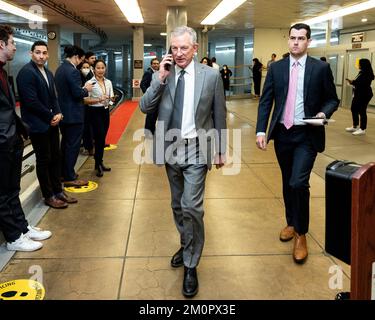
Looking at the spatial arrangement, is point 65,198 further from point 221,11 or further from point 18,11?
point 18,11

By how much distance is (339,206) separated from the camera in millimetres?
1630

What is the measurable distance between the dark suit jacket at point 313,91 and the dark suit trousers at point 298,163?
0.21 ft

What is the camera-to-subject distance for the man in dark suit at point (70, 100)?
4547mm

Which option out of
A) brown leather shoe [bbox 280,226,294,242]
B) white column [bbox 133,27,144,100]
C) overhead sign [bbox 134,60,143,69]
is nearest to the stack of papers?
brown leather shoe [bbox 280,226,294,242]

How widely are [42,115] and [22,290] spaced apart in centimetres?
183

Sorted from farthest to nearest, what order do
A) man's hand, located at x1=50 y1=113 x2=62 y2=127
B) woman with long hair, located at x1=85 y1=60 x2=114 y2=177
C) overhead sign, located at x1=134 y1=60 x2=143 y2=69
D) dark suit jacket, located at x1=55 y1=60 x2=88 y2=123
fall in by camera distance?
1. overhead sign, located at x1=134 y1=60 x2=143 y2=69
2. woman with long hair, located at x1=85 y1=60 x2=114 y2=177
3. dark suit jacket, located at x1=55 y1=60 x2=88 y2=123
4. man's hand, located at x1=50 y1=113 x2=62 y2=127

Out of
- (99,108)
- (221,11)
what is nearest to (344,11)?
(221,11)

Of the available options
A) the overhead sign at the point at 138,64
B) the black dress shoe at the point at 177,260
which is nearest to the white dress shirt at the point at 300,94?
the black dress shoe at the point at 177,260

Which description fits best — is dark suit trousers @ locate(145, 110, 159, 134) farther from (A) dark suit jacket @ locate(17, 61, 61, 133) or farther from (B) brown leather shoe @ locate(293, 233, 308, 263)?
(A) dark suit jacket @ locate(17, 61, 61, 133)

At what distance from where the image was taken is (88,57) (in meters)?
6.27

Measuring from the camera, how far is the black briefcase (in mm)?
1579

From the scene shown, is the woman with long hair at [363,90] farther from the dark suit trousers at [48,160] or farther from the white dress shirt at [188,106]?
the white dress shirt at [188,106]

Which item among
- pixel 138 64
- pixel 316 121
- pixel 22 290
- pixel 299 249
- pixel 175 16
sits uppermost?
pixel 175 16

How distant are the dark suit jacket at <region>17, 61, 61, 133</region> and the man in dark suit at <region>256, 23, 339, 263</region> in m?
2.19
